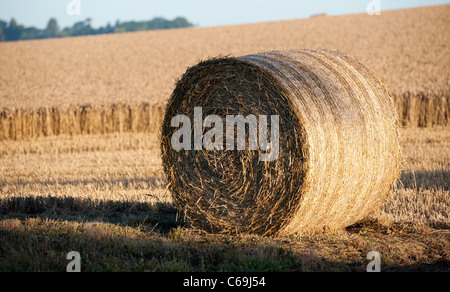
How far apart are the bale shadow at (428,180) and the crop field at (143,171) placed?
0.04m

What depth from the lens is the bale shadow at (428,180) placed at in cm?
834

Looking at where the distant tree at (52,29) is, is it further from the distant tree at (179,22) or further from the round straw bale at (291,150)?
the round straw bale at (291,150)

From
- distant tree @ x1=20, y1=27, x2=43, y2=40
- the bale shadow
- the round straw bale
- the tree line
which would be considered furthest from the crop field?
distant tree @ x1=20, y1=27, x2=43, y2=40

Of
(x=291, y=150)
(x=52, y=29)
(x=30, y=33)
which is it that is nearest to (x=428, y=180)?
(x=291, y=150)

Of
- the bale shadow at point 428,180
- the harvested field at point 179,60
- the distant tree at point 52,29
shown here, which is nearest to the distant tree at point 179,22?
the distant tree at point 52,29

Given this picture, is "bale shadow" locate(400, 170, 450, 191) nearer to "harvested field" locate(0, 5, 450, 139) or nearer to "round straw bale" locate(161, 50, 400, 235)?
"round straw bale" locate(161, 50, 400, 235)

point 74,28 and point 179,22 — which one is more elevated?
point 179,22

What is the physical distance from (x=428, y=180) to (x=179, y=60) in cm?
2445

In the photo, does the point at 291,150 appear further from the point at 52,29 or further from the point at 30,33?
the point at 52,29

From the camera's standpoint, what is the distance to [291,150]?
5.50 metres

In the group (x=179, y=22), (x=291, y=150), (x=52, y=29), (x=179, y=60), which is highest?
(x=179, y=22)

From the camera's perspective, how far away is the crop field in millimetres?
5012

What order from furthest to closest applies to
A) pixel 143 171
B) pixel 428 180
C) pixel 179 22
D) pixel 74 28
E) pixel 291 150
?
1. pixel 179 22
2. pixel 74 28
3. pixel 143 171
4. pixel 428 180
5. pixel 291 150
